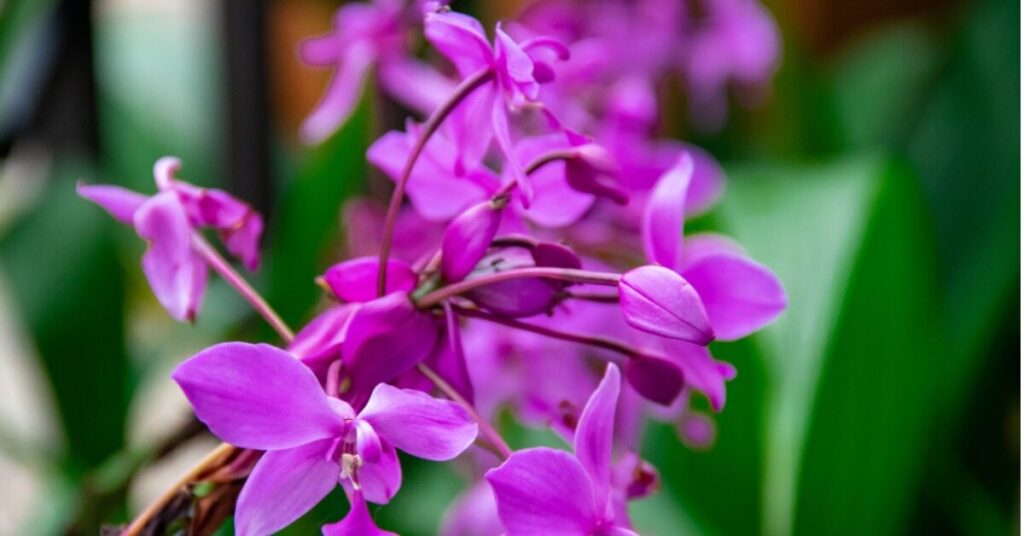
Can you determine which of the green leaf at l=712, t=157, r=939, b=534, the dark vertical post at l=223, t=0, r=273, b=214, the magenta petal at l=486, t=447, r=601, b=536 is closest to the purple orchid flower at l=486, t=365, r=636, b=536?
the magenta petal at l=486, t=447, r=601, b=536

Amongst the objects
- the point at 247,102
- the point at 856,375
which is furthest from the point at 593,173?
the point at 247,102

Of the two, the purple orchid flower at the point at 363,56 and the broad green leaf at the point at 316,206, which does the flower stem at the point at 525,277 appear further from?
the broad green leaf at the point at 316,206

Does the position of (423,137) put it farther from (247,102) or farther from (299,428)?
(247,102)

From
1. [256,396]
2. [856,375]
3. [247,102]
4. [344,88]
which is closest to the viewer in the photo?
[256,396]

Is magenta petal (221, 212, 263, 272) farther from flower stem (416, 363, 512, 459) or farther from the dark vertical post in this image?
the dark vertical post

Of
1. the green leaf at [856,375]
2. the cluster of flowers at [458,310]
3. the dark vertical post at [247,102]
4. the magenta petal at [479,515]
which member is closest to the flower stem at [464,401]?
the cluster of flowers at [458,310]

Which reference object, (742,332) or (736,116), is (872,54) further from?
(742,332)

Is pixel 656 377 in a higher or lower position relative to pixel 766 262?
higher
